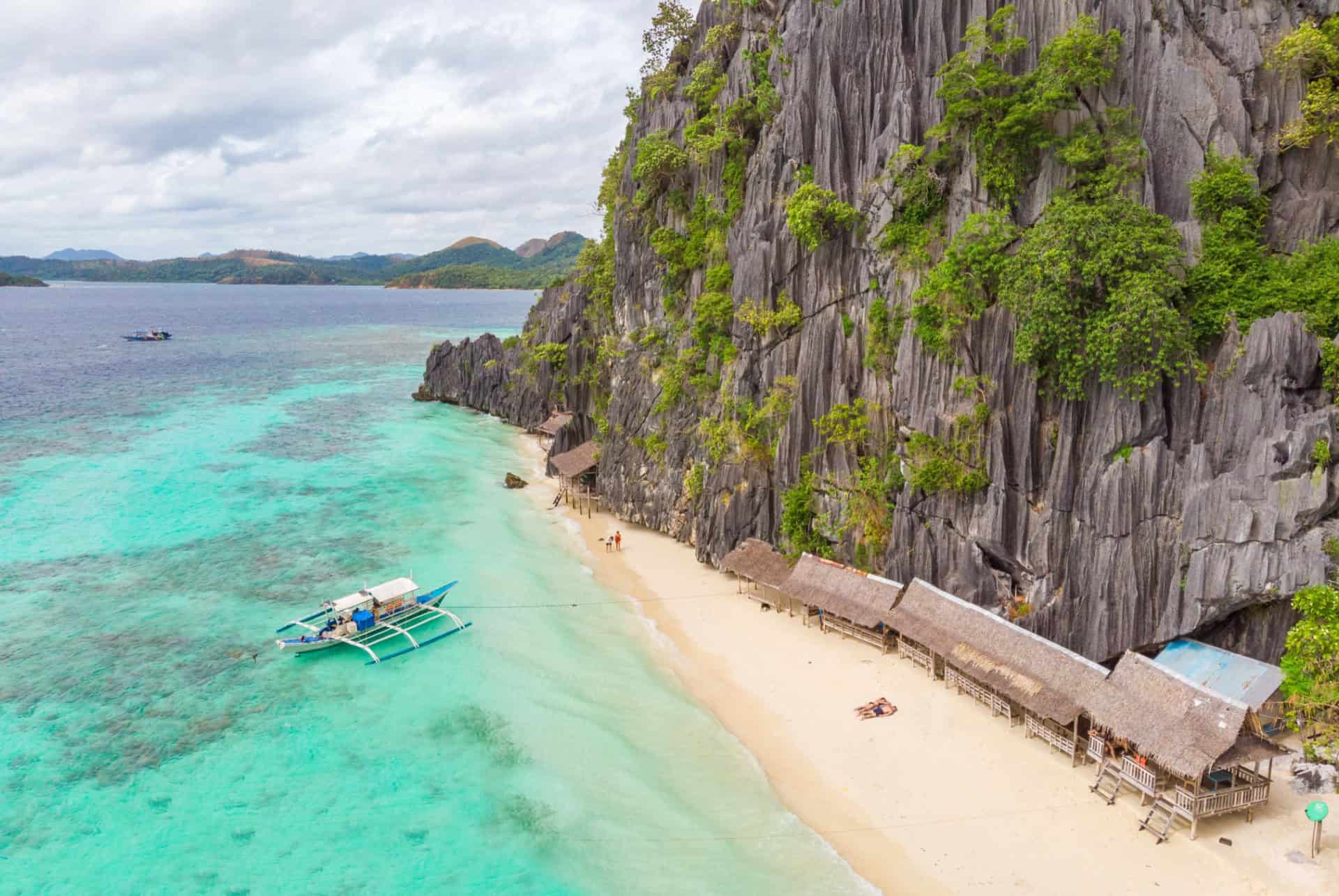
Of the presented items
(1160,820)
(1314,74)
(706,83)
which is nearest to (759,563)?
(1160,820)

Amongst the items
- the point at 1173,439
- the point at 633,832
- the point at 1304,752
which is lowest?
the point at 633,832

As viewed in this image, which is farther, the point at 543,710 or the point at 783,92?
the point at 783,92

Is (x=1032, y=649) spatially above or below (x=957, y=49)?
below

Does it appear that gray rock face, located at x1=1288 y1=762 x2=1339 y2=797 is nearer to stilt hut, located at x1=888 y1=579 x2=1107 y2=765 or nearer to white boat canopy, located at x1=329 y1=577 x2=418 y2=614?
stilt hut, located at x1=888 y1=579 x2=1107 y2=765

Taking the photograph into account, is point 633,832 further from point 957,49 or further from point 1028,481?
point 957,49

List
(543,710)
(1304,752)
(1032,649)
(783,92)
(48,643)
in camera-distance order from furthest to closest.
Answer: (783,92) < (48,643) < (543,710) < (1032,649) < (1304,752)

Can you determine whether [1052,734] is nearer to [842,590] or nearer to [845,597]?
Result: [845,597]

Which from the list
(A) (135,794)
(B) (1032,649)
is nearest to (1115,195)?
(B) (1032,649)
